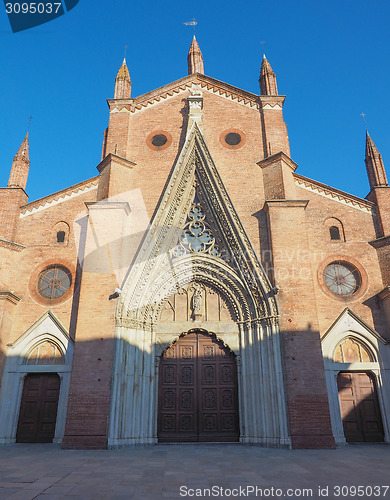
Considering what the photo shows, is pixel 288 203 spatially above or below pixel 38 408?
above

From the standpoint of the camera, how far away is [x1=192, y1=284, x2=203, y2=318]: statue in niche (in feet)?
45.9

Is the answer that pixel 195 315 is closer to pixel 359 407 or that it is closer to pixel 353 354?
pixel 353 354

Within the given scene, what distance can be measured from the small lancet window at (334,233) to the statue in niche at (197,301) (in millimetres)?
5577

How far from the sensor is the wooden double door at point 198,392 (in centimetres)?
1270

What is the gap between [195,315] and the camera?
46.0ft

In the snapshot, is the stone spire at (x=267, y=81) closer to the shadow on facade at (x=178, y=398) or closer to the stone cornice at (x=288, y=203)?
the stone cornice at (x=288, y=203)

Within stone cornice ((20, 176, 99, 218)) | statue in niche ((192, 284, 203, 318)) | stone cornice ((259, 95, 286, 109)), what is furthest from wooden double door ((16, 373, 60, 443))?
stone cornice ((259, 95, 286, 109))

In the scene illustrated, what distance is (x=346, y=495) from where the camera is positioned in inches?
240

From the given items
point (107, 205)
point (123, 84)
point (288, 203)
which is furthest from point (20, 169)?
point (288, 203)

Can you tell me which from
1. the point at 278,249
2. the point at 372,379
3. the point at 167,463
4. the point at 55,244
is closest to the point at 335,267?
the point at 278,249

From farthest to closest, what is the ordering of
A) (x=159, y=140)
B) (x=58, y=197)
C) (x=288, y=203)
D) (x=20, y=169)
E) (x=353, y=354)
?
1. (x=159, y=140)
2. (x=20, y=169)
3. (x=58, y=197)
4. (x=288, y=203)
5. (x=353, y=354)

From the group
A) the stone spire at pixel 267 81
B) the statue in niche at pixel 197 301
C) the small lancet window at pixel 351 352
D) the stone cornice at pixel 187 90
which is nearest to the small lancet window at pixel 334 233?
the small lancet window at pixel 351 352

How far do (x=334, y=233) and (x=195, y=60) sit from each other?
1190 centimetres

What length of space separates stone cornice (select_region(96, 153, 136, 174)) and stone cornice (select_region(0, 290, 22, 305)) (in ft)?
20.0
